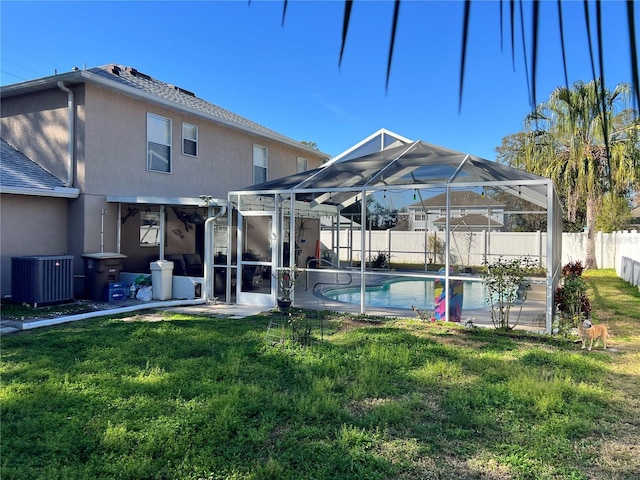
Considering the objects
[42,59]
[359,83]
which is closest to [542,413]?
[359,83]

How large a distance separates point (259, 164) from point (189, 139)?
344cm

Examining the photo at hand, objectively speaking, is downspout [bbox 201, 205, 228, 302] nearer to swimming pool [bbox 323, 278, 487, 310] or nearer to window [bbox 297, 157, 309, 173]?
swimming pool [bbox 323, 278, 487, 310]

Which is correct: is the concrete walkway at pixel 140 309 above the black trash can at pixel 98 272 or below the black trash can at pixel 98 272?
below

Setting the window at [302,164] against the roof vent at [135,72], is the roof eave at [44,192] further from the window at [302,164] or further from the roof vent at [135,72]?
the window at [302,164]

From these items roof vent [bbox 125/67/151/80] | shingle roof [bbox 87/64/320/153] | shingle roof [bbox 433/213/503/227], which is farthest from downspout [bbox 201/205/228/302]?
shingle roof [bbox 433/213/503/227]

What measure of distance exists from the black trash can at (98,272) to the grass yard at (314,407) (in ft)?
8.92

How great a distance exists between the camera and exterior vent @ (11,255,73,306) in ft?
29.0

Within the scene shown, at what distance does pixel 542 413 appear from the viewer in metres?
4.37

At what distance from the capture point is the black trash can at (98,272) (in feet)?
32.6

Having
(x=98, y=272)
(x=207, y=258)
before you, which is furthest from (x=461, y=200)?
(x=98, y=272)

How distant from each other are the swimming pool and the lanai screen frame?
126 inches

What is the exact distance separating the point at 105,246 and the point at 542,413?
9.87m

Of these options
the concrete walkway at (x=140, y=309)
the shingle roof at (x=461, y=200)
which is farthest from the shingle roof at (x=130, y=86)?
the shingle roof at (x=461, y=200)

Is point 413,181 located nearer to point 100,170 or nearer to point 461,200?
point 461,200
